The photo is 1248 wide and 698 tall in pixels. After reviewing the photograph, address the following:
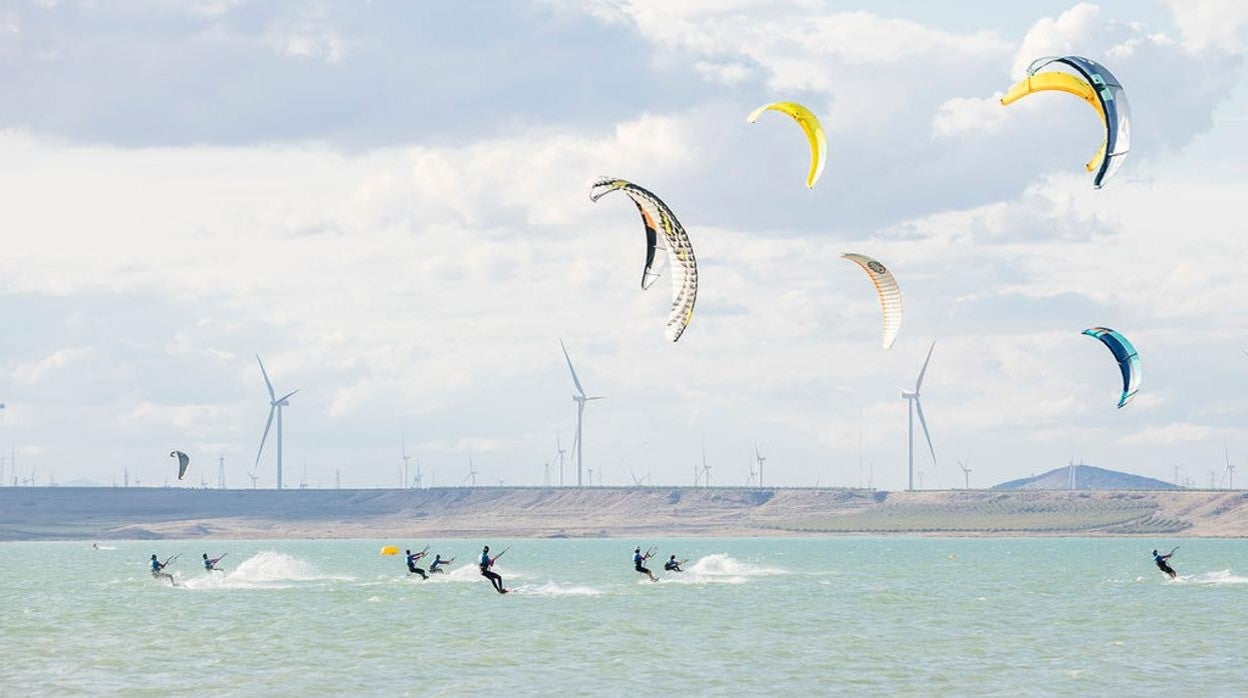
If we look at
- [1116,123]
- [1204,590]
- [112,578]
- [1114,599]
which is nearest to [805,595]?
[1114,599]

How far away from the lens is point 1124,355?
57.2m

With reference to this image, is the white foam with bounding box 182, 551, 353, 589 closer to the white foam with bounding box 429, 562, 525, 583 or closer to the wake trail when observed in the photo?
the white foam with bounding box 429, 562, 525, 583

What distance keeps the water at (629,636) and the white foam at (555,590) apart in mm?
175

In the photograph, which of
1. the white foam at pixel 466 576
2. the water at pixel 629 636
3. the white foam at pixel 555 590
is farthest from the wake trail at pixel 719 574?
the white foam at pixel 466 576

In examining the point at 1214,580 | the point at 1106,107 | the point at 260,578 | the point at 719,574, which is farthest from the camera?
the point at 260,578

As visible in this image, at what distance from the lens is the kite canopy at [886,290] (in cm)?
5706

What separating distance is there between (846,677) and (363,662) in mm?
12092

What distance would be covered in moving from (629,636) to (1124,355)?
684 inches

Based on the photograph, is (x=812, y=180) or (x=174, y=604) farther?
(x=174, y=604)

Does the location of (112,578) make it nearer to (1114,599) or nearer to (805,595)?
(805,595)

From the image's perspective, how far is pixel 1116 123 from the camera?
46094 millimetres

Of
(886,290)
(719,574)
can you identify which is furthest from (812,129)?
(719,574)

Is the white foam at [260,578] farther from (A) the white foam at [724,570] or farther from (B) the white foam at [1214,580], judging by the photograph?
(B) the white foam at [1214,580]

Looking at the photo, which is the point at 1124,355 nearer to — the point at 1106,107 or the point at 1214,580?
the point at 1106,107
